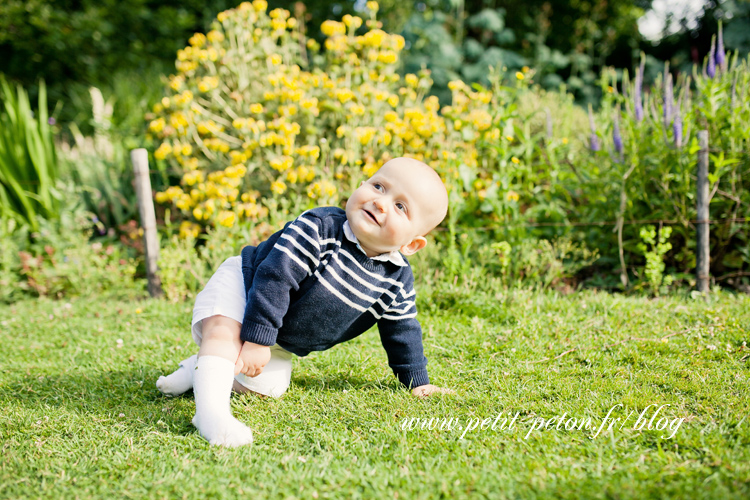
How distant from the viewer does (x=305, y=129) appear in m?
4.96

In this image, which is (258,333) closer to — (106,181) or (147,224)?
(147,224)

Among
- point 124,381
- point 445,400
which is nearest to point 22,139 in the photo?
point 124,381

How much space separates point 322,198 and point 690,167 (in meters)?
2.68

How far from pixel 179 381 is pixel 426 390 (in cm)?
106

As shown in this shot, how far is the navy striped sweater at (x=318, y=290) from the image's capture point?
198 centimetres

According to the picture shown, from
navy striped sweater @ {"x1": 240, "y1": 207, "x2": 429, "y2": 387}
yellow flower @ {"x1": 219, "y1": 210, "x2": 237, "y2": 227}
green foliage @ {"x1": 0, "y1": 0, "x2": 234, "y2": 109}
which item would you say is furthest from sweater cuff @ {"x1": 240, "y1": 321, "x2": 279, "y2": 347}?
green foliage @ {"x1": 0, "y1": 0, "x2": 234, "y2": 109}

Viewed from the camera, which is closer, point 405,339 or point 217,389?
point 217,389

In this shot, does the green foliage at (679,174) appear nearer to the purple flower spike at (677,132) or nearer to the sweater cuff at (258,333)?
the purple flower spike at (677,132)

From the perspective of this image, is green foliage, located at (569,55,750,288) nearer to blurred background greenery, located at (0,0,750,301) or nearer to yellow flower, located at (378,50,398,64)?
blurred background greenery, located at (0,0,750,301)

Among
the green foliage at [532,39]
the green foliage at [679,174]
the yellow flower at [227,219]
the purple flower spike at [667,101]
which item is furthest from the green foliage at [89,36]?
the purple flower spike at [667,101]

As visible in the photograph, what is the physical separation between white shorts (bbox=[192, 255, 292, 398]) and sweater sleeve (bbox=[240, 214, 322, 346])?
8cm

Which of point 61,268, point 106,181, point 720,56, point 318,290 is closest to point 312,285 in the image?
point 318,290

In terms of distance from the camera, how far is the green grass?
167 centimetres

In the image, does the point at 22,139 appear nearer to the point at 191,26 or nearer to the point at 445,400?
the point at 445,400
